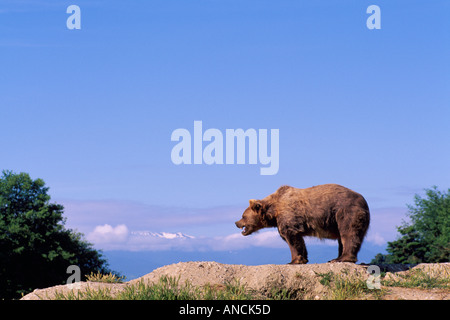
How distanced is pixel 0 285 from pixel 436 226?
4482 cm

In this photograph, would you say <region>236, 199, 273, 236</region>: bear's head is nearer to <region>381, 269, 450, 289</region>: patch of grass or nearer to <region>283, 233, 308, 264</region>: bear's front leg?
<region>283, 233, 308, 264</region>: bear's front leg

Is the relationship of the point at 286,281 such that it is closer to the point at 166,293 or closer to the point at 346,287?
the point at 346,287

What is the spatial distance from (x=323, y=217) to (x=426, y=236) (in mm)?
47797

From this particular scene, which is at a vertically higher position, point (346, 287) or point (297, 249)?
point (297, 249)

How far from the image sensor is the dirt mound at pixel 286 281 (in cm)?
1357

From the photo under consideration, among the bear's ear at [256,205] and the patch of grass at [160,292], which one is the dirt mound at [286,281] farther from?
the bear's ear at [256,205]

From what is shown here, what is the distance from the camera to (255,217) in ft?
58.1

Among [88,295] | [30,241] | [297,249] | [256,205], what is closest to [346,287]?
[297,249]

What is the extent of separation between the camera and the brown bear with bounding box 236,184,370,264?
16.2 m

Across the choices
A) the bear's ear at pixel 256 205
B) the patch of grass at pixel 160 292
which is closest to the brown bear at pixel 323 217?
the bear's ear at pixel 256 205

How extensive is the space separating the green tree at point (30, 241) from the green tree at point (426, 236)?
1105 inches

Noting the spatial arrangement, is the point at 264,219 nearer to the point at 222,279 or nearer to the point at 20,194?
the point at 222,279

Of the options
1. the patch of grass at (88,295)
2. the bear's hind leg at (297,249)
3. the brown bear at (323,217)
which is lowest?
the patch of grass at (88,295)
